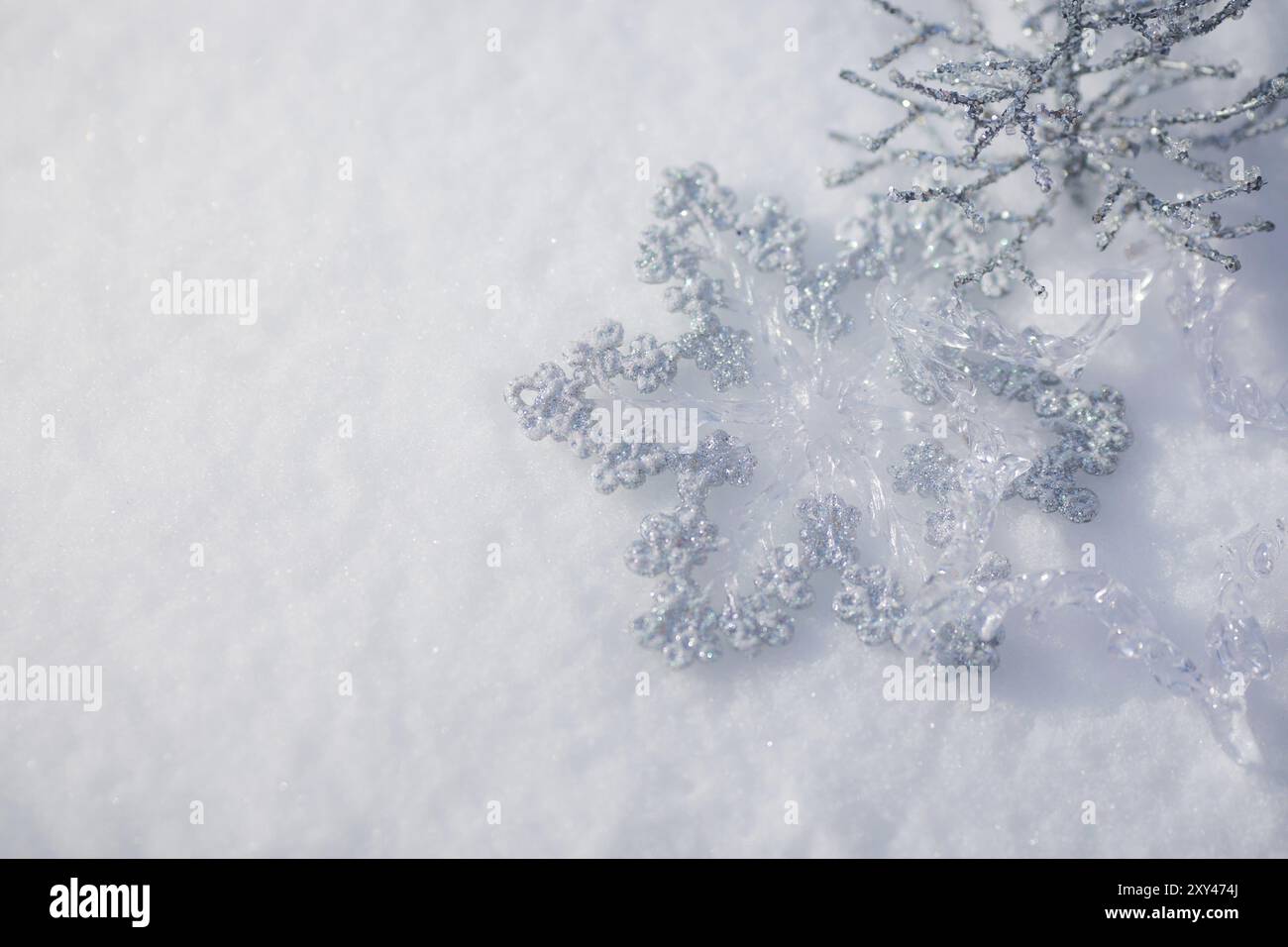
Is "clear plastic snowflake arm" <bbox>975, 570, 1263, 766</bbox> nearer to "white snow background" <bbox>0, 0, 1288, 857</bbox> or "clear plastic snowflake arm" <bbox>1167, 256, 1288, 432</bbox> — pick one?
"white snow background" <bbox>0, 0, 1288, 857</bbox>

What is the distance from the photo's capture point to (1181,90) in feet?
9.05

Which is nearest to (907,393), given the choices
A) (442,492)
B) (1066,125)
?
(1066,125)

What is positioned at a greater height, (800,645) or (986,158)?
(986,158)

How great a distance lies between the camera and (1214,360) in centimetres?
262

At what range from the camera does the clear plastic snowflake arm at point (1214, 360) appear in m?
2.61

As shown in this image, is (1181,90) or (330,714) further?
(1181,90)

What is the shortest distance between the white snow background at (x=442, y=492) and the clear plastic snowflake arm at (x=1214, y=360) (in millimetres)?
49

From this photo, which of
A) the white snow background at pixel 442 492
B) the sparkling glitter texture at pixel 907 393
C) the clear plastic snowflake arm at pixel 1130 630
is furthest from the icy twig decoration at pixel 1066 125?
the clear plastic snowflake arm at pixel 1130 630

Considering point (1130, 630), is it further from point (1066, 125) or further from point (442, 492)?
point (442, 492)

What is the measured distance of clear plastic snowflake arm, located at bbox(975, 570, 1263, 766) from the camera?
2.44 metres

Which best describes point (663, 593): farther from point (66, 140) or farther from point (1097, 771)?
point (66, 140)
